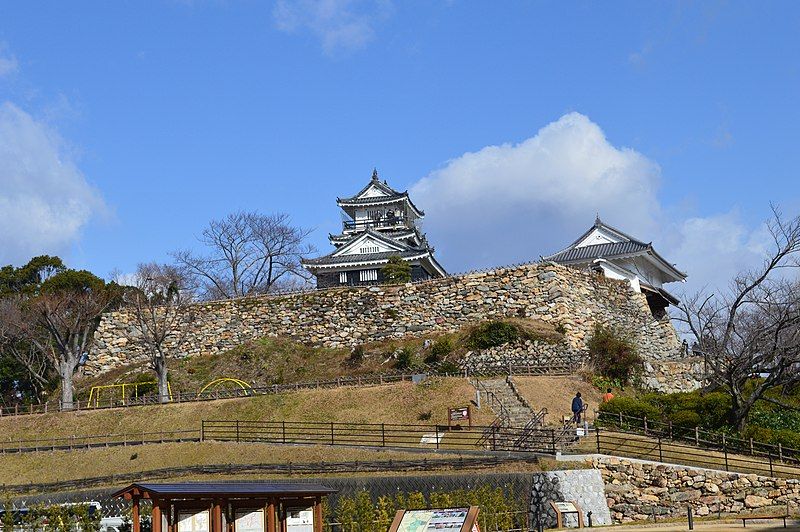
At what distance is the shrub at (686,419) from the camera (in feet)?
106

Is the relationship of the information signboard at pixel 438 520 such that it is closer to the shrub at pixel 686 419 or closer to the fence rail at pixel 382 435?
the fence rail at pixel 382 435

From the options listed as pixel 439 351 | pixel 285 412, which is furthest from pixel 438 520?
pixel 439 351

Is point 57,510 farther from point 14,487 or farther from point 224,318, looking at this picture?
point 224,318

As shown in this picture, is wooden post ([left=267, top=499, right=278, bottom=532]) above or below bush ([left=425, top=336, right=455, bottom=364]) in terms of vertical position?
below

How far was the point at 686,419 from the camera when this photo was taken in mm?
32406

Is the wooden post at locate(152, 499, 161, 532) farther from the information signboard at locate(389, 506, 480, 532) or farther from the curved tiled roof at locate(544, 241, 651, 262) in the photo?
the curved tiled roof at locate(544, 241, 651, 262)

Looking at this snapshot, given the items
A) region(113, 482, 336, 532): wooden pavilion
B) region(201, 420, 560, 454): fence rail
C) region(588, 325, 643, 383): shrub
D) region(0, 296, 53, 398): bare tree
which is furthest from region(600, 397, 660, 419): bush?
region(0, 296, 53, 398): bare tree

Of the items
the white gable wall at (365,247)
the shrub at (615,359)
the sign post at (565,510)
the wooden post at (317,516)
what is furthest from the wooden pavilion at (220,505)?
the white gable wall at (365,247)

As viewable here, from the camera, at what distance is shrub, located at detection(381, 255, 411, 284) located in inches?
2148

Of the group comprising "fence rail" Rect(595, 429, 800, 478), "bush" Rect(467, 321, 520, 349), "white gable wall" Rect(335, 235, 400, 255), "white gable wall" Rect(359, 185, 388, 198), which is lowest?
"fence rail" Rect(595, 429, 800, 478)

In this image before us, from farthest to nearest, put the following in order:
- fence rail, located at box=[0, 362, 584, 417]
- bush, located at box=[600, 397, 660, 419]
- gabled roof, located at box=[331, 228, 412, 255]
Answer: gabled roof, located at box=[331, 228, 412, 255], fence rail, located at box=[0, 362, 584, 417], bush, located at box=[600, 397, 660, 419]

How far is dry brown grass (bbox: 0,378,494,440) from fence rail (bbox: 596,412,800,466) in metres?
4.49

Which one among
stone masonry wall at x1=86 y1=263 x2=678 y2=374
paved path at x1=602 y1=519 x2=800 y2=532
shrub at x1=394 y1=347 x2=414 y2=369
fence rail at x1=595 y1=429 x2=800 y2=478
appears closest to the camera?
paved path at x1=602 y1=519 x2=800 y2=532

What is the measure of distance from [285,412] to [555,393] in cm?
1046
